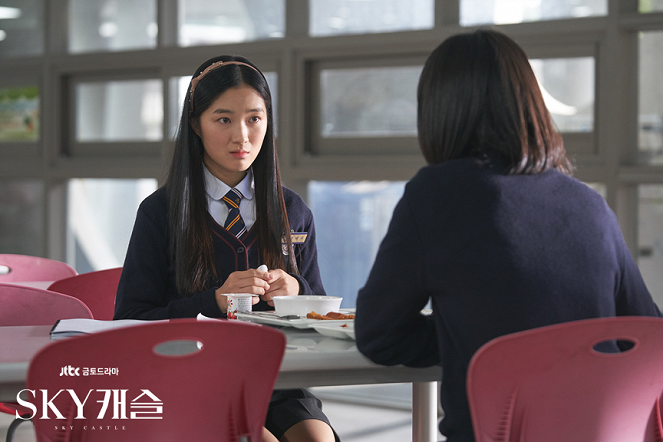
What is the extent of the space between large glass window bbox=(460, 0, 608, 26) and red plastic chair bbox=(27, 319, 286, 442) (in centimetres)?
273

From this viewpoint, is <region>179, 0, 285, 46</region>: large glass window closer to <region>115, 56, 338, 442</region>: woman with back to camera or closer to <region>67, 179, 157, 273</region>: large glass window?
<region>67, 179, 157, 273</region>: large glass window

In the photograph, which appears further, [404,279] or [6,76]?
[6,76]

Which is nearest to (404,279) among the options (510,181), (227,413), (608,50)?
(510,181)

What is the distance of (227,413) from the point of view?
3.50ft

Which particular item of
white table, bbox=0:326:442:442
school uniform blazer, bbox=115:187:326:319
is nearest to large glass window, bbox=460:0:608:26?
school uniform blazer, bbox=115:187:326:319

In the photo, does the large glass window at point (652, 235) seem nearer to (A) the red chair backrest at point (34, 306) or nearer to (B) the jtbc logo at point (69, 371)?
(A) the red chair backrest at point (34, 306)

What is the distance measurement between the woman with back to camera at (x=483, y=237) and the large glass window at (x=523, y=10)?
236 cm

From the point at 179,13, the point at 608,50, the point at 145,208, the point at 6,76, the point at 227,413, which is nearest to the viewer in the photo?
the point at 227,413

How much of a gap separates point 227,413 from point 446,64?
66 centimetres

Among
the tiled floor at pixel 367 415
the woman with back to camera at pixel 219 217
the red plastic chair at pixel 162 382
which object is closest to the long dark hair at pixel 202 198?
the woman with back to camera at pixel 219 217

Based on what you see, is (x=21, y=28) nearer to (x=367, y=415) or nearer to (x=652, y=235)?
(x=367, y=415)

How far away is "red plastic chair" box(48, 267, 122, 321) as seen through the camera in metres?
2.17

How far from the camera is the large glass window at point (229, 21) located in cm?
388

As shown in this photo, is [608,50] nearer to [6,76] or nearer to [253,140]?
[253,140]
